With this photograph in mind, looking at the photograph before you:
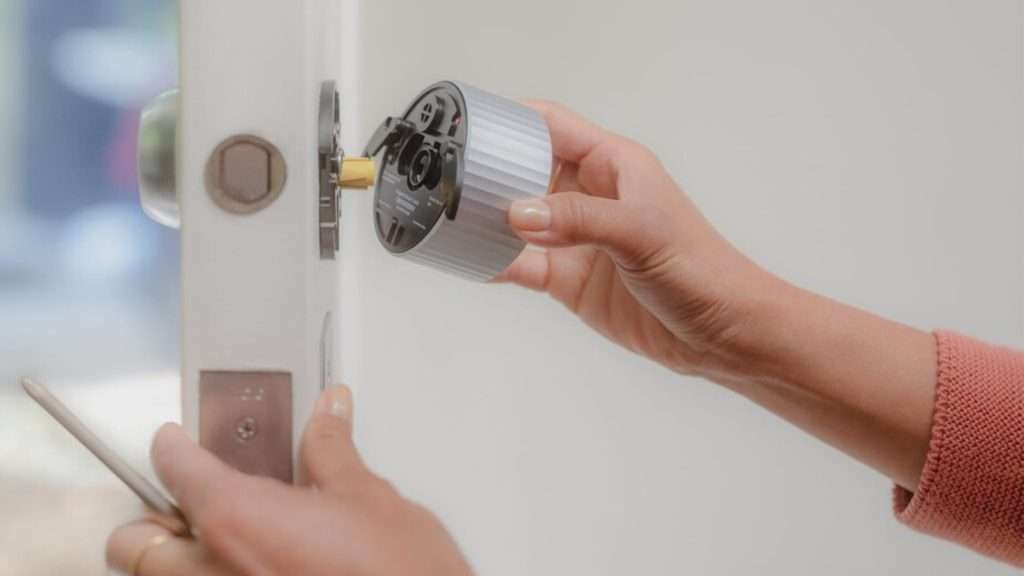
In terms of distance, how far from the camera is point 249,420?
346 mm

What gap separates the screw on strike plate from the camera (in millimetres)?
345

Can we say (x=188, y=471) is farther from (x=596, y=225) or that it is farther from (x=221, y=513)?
(x=596, y=225)

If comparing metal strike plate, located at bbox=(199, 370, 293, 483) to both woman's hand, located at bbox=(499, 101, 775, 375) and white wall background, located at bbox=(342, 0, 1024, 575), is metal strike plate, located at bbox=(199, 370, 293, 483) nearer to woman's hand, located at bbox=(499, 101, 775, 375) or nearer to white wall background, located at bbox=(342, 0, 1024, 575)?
woman's hand, located at bbox=(499, 101, 775, 375)

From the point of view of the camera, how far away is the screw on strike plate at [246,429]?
1.13ft

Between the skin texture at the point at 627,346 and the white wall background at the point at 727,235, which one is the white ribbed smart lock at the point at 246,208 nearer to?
the skin texture at the point at 627,346

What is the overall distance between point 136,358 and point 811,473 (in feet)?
1.86

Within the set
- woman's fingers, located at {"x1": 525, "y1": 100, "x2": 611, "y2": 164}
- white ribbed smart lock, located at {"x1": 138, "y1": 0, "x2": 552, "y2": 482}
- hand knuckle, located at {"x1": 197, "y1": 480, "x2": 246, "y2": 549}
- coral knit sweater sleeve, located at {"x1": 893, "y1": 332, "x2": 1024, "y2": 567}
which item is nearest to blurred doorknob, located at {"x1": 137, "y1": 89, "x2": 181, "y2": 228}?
white ribbed smart lock, located at {"x1": 138, "y1": 0, "x2": 552, "y2": 482}

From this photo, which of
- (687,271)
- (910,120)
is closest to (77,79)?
(687,271)

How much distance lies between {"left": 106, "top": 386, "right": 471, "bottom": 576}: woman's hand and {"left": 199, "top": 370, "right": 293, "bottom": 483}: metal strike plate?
0.01 metres

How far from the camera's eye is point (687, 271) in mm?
478

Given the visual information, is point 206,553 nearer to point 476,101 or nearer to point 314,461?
point 314,461

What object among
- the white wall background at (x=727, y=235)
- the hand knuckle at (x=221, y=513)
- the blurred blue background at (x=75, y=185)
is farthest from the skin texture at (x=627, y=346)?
the blurred blue background at (x=75, y=185)

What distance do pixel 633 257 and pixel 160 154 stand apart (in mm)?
235

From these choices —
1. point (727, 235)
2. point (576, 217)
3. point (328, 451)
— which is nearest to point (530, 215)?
point (576, 217)
